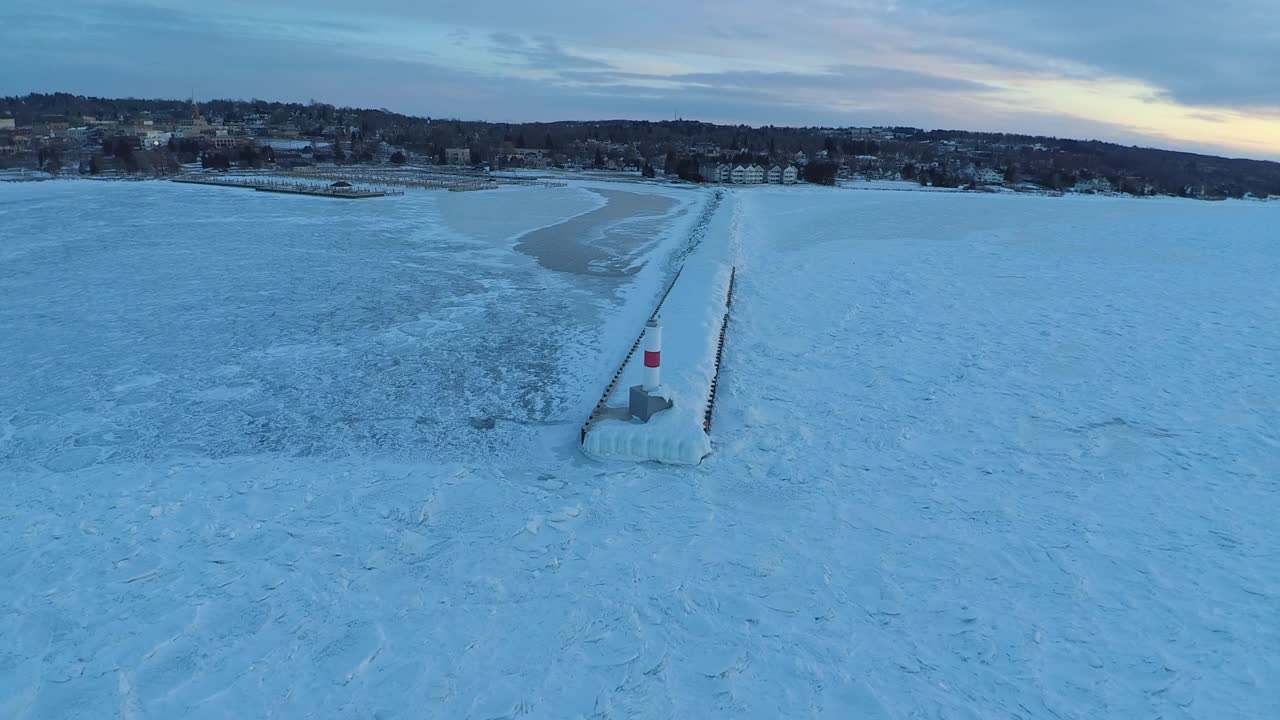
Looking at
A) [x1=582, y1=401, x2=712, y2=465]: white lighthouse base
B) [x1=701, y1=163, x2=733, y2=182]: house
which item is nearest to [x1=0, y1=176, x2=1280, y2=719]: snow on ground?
[x1=582, y1=401, x2=712, y2=465]: white lighthouse base

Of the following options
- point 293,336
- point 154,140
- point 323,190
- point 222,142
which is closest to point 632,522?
point 293,336

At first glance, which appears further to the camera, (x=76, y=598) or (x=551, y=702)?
(x=76, y=598)

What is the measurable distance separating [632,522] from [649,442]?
1.09 metres

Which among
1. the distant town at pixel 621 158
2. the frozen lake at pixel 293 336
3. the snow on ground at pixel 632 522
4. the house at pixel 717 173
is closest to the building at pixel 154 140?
the distant town at pixel 621 158

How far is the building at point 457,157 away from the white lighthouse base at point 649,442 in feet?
272

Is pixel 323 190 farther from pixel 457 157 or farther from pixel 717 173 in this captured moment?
pixel 457 157

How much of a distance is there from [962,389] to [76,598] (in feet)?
24.4

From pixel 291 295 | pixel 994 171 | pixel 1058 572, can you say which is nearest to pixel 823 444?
pixel 1058 572

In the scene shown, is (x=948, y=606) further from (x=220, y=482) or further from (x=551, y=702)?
(x=220, y=482)

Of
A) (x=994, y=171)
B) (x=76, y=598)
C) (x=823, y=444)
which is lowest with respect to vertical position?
(x=76, y=598)

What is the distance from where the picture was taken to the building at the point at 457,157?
282ft

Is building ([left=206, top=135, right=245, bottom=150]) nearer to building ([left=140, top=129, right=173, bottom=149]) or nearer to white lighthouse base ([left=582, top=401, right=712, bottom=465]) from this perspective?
building ([left=140, top=129, right=173, bottom=149])

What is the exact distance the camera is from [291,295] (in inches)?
468

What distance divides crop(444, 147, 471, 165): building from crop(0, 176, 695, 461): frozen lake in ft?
223
